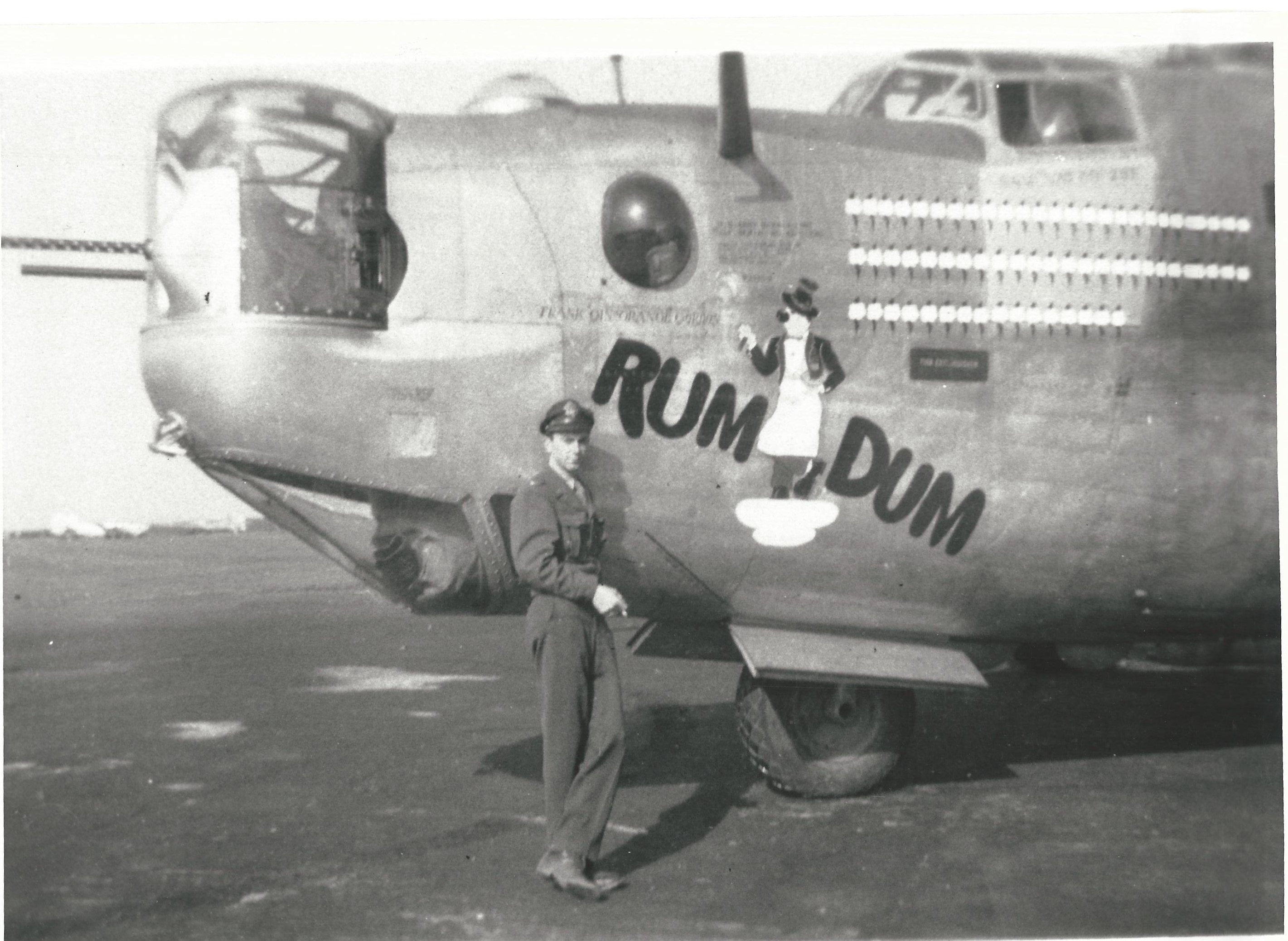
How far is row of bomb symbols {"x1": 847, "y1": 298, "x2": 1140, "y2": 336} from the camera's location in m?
5.62

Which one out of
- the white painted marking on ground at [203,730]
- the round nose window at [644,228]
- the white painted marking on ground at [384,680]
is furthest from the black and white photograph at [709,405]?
the white painted marking on ground at [384,680]

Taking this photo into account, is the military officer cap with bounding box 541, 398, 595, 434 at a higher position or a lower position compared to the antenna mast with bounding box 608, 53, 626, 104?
lower

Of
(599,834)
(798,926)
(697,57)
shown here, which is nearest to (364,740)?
(599,834)

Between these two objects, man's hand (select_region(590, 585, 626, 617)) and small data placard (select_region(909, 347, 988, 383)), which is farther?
small data placard (select_region(909, 347, 988, 383))

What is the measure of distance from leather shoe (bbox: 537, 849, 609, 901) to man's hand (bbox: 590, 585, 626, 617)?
0.96 meters

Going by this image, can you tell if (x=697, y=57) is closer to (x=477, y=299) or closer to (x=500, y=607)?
(x=477, y=299)

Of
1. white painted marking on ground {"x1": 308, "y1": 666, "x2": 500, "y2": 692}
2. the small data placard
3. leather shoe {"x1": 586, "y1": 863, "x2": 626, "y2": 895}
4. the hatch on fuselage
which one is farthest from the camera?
white painted marking on ground {"x1": 308, "y1": 666, "x2": 500, "y2": 692}

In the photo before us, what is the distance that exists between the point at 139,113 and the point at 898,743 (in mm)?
4314

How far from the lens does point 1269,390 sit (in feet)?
19.0

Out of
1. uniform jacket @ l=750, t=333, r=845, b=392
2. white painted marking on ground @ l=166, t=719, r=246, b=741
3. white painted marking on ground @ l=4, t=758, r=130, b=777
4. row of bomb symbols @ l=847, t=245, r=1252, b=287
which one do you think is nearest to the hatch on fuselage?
uniform jacket @ l=750, t=333, r=845, b=392

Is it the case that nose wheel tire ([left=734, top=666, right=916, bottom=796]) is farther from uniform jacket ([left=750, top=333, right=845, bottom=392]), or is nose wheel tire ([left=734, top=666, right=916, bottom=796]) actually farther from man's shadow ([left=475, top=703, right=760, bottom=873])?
uniform jacket ([left=750, top=333, right=845, bottom=392])

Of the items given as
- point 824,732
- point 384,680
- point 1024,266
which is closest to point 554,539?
point 824,732

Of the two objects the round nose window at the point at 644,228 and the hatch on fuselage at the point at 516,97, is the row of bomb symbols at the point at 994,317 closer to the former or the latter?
the round nose window at the point at 644,228

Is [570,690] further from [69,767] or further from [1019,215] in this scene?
[69,767]
